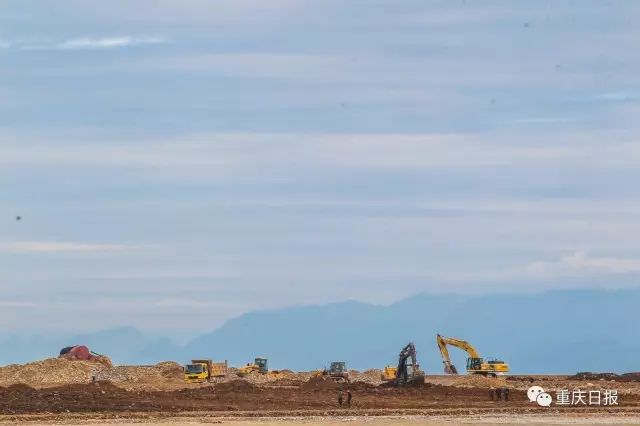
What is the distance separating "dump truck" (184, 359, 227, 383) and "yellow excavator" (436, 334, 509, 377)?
101 ft

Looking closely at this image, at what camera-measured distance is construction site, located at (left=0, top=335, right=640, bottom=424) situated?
83.9 m

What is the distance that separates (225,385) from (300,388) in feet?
23.0

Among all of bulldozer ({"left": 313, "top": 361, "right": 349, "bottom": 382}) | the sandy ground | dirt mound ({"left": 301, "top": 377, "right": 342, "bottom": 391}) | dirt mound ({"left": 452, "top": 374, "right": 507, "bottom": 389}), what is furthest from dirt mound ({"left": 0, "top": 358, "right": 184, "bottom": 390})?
the sandy ground

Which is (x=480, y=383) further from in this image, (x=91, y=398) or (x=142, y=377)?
(x=91, y=398)

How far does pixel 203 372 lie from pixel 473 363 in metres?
38.2

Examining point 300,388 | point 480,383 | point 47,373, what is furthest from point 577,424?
point 47,373

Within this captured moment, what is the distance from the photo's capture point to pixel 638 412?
8806 centimetres

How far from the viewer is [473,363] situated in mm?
158125

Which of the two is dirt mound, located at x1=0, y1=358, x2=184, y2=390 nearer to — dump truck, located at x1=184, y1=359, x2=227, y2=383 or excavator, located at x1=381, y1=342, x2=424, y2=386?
dump truck, located at x1=184, y1=359, x2=227, y2=383

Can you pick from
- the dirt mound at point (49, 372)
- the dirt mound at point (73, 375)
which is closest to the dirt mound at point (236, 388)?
the dirt mound at point (73, 375)

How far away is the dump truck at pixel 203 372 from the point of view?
135 m

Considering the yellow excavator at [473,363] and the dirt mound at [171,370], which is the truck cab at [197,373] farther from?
the yellow excavator at [473,363]

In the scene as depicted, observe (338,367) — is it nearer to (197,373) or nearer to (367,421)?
(197,373)

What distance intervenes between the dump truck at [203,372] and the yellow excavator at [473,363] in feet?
101
